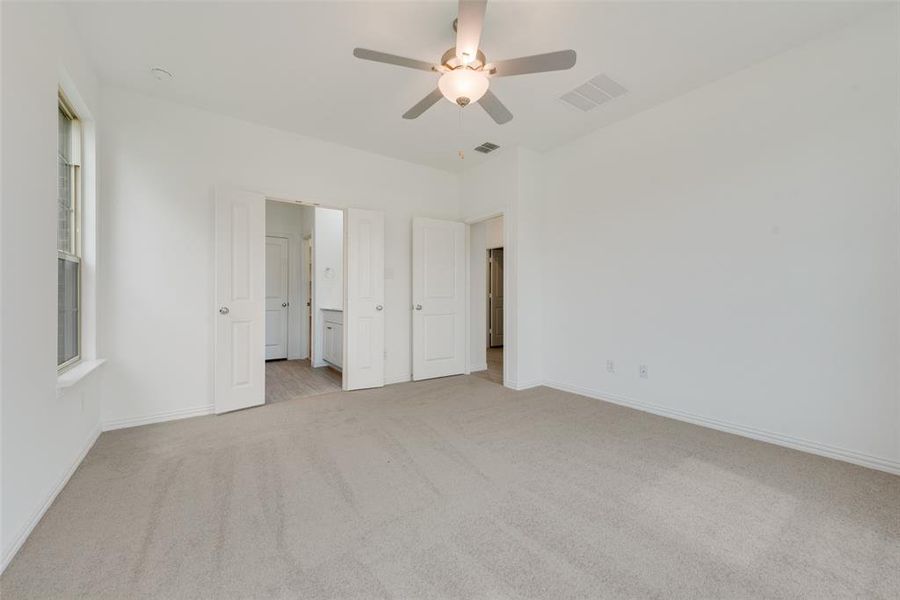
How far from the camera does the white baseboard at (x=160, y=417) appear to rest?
9.44 ft

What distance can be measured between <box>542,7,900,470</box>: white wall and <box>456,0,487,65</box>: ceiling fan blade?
2095 millimetres

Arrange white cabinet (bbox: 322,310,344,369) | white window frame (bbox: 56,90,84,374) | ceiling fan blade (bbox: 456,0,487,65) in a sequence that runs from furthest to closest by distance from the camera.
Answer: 1. white cabinet (bbox: 322,310,344,369)
2. white window frame (bbox: 56,90,84,374)
3. ceiling fan blade (bbox: 456,0,487,65)

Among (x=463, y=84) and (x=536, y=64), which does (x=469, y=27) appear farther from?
(x=536, y=64)

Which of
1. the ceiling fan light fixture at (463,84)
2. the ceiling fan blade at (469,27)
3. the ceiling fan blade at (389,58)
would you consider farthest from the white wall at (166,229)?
the ceiling fan blade at (469,27)

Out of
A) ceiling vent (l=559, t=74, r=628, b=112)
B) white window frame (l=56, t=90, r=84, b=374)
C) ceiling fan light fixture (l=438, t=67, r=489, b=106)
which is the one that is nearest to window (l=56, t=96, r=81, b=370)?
white window frame (l=56, t=90, r=84, b=374)

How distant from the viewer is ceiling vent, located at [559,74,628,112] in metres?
2.88

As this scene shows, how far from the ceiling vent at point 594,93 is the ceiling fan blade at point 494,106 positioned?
94 centimetres

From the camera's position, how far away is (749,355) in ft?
8.86

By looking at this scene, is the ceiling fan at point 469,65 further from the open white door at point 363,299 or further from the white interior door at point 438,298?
the white interior door at point 438,298

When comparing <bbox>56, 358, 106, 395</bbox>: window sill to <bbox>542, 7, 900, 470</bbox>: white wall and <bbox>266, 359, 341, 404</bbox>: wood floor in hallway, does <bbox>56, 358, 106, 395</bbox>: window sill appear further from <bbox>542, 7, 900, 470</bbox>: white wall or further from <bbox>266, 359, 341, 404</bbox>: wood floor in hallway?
<bbox>542, 7, 900, 470</bbox>: white wall

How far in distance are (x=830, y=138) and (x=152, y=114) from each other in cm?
501

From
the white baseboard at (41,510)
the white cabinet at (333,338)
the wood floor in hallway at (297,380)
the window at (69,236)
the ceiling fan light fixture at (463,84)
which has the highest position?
the ceiling fan light fixture at (463,84)

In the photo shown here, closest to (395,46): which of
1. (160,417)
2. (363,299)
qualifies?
(363,299)

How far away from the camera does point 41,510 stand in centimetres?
169
